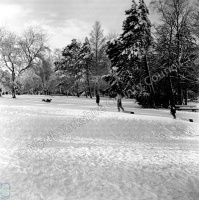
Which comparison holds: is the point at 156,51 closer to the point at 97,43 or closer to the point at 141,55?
the point at 141,55

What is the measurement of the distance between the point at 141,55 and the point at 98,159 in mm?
20339

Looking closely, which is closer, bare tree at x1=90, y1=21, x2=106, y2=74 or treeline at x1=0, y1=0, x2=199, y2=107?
treeline at x1=0, y1=0, x2=199, y2=107

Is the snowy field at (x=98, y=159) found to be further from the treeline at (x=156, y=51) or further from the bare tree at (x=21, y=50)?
the bare tree at (x=21, y=50)

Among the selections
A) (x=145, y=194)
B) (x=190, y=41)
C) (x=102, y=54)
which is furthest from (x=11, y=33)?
(x=145, y=194)

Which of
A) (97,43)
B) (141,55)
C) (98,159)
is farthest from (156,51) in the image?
(98,159)

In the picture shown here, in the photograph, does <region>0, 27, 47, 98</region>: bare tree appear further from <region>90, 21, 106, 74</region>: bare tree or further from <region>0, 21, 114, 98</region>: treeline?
<region>90, 21, 106, 74</region>: bare tree

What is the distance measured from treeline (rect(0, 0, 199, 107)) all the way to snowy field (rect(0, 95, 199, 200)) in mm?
7160

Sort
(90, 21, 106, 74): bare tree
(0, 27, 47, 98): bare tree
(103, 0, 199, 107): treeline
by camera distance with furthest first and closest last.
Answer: (90, 21, 106, 74): bare tree → (0, 27, 47, 98): bare tree → (103, 0, 199, 107): treeline

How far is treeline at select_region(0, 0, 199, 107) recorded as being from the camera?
77.7 feet

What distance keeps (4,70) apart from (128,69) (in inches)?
730

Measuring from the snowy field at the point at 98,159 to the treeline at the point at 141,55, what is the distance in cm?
716

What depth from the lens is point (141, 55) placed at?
87.9 feet

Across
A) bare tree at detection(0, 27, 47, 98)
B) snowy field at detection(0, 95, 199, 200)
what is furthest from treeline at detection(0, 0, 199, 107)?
snowy field at detection(0, 95, 199, 200)

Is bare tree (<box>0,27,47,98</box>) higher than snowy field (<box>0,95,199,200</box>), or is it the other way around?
bare tree (<box>0,27,47,98</box>)
